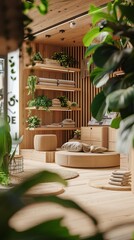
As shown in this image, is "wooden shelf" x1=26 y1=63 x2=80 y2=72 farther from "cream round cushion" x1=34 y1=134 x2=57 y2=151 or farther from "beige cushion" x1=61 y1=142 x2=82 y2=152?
"beige cushion" x1=61 y1=142 x2=82 y2=152

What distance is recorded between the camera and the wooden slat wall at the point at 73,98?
8779mm

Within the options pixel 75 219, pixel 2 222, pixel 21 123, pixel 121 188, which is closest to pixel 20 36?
pixel 2 222

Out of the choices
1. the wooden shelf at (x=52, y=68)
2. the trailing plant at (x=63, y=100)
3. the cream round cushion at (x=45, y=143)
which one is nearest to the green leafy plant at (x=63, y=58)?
the wooden shelf at (x=52, y=68)

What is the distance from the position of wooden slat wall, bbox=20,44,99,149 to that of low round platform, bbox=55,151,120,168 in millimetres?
2196

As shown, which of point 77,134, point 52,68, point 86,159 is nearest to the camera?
point 86,159

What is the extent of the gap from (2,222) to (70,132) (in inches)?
350

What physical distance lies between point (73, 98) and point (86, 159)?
9.95ft

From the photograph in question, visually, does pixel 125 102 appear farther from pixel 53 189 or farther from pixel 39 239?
pixel 53 189

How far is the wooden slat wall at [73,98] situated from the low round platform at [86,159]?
86.5 inches

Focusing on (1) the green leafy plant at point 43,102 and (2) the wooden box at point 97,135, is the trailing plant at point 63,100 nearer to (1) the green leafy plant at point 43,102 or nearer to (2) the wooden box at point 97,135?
(1) the green leafy plant at point 43,102

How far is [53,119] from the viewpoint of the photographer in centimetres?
927

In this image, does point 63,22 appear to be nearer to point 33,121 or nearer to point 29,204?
point 33,121

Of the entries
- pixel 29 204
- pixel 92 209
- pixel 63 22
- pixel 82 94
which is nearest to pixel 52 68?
pixel 82 94

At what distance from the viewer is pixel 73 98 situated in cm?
938
